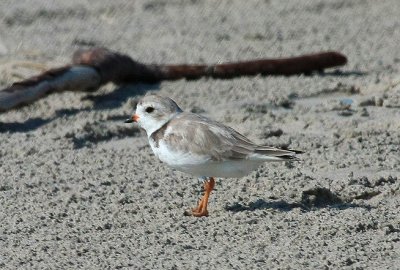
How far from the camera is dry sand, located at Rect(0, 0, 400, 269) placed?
5207mm

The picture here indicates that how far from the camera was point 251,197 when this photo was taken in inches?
239

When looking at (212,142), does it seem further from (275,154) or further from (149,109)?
(149,109)

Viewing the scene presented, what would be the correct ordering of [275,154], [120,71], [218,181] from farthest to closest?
[120,71], [218,181], [275,154]

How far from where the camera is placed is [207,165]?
574 cm

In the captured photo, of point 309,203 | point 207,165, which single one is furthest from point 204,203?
point 309,203

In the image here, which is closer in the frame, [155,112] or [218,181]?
[155,112]

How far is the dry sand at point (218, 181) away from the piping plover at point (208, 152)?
0.73 feet

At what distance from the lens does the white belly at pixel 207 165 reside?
5.73 meters

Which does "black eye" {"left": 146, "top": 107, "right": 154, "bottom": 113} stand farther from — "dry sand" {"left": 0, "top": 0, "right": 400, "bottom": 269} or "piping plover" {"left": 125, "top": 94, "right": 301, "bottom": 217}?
"dry sand" {"left": 0, "top": 0, "right": 400, "bottom": 269}

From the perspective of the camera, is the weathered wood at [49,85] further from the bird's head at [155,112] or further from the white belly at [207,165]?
the white belly at [207,165]

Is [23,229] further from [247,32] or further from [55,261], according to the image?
[247,32]

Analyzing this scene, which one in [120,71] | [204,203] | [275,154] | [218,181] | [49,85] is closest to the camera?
[275,154]

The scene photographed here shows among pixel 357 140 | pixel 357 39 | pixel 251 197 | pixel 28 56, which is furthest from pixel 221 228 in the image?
pixel 357 39

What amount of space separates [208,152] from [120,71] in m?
2.82
